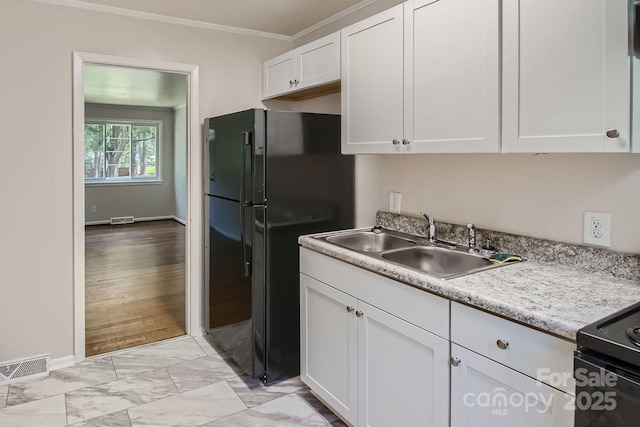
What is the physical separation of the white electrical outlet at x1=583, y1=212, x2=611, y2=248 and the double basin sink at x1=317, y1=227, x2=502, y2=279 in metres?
0.34

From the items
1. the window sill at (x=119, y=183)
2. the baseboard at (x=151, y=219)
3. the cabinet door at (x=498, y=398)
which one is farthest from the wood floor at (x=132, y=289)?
the cabinet door at (x=498, y=398)

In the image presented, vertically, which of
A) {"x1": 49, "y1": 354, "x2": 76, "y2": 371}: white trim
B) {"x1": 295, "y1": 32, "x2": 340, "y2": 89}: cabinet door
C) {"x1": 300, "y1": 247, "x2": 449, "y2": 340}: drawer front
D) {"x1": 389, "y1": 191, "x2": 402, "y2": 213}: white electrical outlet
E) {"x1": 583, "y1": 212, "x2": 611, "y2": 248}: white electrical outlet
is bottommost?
{"x1": 49, "y1": 354, "x2": 76, "y2": 371}: white trim

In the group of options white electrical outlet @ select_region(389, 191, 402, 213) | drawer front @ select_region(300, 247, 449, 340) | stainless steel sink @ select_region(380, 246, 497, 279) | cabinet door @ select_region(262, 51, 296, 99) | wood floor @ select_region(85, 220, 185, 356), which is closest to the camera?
drawer front @ select_region(300, 247, 449, 340)

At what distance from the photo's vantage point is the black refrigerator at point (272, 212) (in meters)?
2.47

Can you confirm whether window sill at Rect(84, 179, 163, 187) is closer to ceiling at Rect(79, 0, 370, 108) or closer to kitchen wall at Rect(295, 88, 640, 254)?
ceiling at Rect(79, 0, 370, 108)

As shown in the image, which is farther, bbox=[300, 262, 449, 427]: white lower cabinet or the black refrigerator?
the black refrigerator

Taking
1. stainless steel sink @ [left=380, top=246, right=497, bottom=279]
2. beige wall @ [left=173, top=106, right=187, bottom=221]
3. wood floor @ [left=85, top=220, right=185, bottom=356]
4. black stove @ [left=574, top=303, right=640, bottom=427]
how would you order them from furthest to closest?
beige wall @ [left=173, top=106, right=187, bottom=221], wood floor @ [left=85, top=220, right=185, bottom=356], stainless steel sink @ [left=380, top=246, right=497, bottom=279], black stove @ [left=574, top=303, right=640, bottom=427]

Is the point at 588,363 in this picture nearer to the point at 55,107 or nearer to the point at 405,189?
the point at 405,189

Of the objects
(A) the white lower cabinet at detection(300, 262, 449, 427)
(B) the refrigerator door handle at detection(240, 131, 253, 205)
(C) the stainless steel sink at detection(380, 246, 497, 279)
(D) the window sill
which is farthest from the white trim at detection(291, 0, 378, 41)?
(D) the window sill

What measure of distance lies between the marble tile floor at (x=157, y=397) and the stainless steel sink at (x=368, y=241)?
2.89 feet

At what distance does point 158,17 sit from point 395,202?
2.00 meters

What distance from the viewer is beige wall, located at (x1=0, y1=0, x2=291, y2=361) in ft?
8.22

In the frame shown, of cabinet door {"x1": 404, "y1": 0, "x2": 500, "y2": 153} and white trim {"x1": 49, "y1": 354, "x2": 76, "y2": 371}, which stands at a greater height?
cabinet door {"x1": 404, "y1": 0, "x2": 500, "y2": 153}

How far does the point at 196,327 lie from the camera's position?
3254mm
